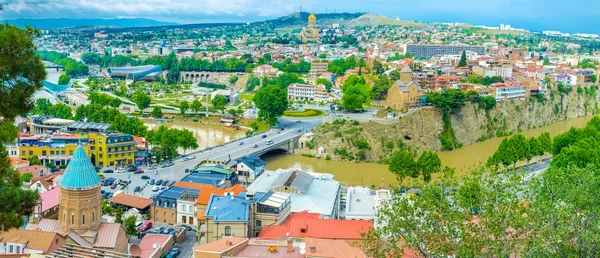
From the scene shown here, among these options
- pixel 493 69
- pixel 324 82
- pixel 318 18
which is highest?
pixel 318 18

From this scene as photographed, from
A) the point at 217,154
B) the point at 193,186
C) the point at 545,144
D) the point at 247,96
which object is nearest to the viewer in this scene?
the point at 193,186

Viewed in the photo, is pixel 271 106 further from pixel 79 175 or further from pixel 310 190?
pixel 79 175

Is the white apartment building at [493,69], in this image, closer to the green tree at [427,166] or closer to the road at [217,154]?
the road at [217,154]

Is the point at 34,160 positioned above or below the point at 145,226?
above

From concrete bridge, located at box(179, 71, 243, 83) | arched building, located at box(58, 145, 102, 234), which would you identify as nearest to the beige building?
arched building, located at box(58, 145, 102, 234)

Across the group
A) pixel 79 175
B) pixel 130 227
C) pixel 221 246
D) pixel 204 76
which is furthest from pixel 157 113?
pixel 221 246

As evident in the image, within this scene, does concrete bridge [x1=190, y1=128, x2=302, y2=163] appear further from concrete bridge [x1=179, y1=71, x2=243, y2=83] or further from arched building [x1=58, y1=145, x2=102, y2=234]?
concrete bridge [x1=179, y1=71, x2=243, y2=83]

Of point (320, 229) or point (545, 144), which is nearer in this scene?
point (320, 229)

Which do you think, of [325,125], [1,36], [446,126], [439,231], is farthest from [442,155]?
[1,36]
